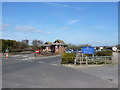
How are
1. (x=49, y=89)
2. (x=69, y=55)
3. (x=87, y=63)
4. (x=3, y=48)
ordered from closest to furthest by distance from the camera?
(x=49, y=89), (x=87, y=63), (x=69, y=55), (x=3, y=48)

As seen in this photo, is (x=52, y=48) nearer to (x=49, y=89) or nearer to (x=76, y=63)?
(x=76, y=63)

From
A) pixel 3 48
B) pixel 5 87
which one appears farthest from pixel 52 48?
pixel 5 87

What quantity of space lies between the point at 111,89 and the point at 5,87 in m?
4.90

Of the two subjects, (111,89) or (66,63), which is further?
(66,63)

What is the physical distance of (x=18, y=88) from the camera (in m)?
7.26

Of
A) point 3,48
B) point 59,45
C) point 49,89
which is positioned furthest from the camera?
point 59,45

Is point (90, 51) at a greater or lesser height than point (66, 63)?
greater

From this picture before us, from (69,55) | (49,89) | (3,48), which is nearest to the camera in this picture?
(49,89)

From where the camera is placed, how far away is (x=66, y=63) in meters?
18.3

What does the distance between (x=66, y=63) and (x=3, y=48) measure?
27.6 metres

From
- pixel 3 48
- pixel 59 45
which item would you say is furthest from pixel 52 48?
pixel 3 48

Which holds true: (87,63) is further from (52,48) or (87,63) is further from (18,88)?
(52,48)

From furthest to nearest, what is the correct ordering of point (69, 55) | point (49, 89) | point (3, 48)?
point (3, 48) < point (69, 55) < point (49, 89)

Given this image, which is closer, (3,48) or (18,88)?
(18,88)
